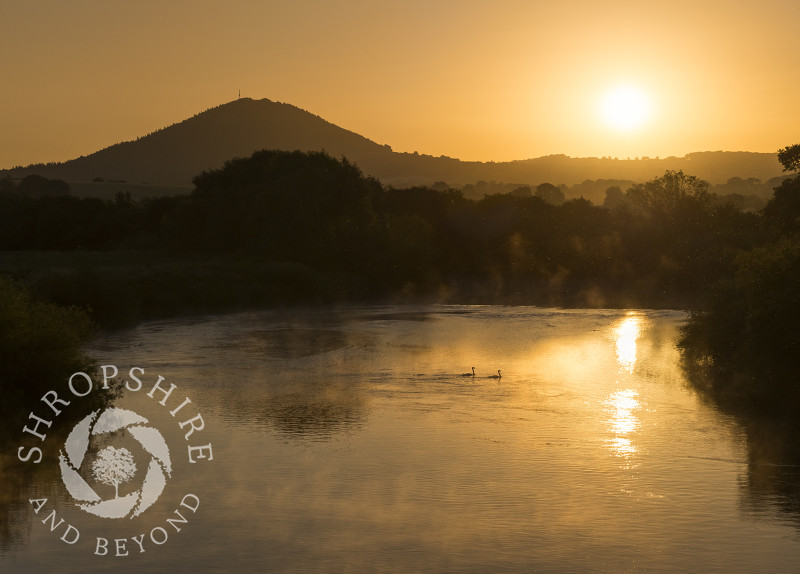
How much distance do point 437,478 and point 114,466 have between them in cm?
666

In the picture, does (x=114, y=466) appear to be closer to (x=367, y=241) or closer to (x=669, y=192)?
(x=367, y=241)

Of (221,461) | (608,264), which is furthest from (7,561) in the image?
(608,264)

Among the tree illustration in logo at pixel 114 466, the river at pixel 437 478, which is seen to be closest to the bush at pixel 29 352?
the tree illustration in logo at pixel 114 466

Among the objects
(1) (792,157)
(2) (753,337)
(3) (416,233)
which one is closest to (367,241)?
(3) (416,233)

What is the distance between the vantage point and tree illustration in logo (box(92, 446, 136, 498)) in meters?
20.2

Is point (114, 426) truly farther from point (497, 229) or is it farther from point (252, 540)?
point (497, 229)

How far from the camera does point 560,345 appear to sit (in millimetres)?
45969

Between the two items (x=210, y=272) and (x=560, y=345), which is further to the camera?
(x=210, y=272)

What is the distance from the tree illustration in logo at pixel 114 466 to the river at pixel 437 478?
772 mm

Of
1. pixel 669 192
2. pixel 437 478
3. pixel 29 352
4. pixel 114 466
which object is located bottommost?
pixel 437 478

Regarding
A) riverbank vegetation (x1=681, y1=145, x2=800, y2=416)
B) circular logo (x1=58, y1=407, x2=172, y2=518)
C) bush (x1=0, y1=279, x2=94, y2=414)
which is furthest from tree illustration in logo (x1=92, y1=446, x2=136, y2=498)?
riverbank vegetation (x1=681, y1=145, x2=800, y2=416)

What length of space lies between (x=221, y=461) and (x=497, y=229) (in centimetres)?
7655

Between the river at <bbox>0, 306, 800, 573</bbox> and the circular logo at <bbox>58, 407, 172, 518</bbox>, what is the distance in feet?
0.87

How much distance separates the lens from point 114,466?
840 inches
